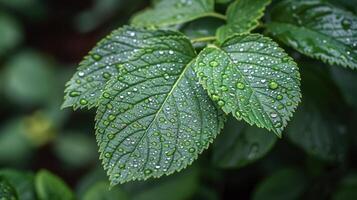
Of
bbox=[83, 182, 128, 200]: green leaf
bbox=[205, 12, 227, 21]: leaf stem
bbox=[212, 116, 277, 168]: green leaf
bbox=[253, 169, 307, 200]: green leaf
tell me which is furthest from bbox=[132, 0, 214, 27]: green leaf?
bbox=[253, 169, 307, 200]: green leaf

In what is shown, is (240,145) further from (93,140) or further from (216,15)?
(93,140)

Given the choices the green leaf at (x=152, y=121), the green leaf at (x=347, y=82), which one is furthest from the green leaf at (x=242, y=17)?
the green leaf at (x=347, y=82)

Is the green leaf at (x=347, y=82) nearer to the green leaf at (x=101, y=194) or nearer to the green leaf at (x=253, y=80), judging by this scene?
the green leaf at (x=253, y=80)

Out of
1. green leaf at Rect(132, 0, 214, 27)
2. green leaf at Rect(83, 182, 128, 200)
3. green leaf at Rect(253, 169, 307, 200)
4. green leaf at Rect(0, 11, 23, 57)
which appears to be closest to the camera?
green leaf at Rect(132, 0, 214, 27)

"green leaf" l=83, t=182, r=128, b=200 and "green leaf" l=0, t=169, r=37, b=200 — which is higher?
"green leaf" l=0, t=169, r=37, b=200

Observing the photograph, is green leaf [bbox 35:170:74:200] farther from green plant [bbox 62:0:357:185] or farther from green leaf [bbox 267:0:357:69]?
green leaf [bbox 267:0:357:69]

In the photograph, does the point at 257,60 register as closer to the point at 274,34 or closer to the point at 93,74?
the point at 274,34

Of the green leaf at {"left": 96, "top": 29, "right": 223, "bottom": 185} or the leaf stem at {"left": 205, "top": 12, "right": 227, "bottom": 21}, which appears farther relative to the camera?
the leaf stem at {"left": 205, "top": 12, "right": 227, "bottom": 21}
